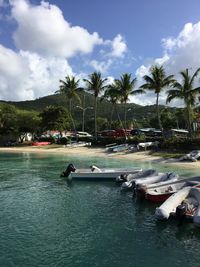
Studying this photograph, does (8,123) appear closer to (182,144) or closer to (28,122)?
(28,122)

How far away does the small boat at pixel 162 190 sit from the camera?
22.6 m

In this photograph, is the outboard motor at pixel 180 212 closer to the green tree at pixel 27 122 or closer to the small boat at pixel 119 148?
the small boat at pixel 119 148

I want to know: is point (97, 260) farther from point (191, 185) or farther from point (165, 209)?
point (191, 185)

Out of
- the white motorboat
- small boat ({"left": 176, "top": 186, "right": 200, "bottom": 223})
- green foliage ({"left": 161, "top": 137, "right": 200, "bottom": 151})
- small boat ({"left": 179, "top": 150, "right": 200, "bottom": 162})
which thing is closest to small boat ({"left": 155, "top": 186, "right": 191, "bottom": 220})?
small boat ({"left": 176, "top": 186, "right": 200, "bottom": 223})

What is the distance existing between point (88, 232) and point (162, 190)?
7405mm

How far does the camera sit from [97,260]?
14.0 m

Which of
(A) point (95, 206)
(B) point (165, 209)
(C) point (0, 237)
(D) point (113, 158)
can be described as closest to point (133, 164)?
(D) point (113, 158)

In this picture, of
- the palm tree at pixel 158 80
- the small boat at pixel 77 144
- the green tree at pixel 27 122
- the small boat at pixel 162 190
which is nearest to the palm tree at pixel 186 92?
the palm tree at pixel 158 80

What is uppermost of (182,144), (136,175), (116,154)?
(182,144)

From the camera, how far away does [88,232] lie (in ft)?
57.2

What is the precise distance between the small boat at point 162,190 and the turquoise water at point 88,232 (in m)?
0.62

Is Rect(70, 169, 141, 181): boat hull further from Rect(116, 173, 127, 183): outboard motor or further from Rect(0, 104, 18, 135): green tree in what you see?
Rect(0, 104, 18, 135): green tree

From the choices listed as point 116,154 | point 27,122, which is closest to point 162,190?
point 116,154

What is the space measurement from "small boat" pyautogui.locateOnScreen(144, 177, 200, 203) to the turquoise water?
617mm
